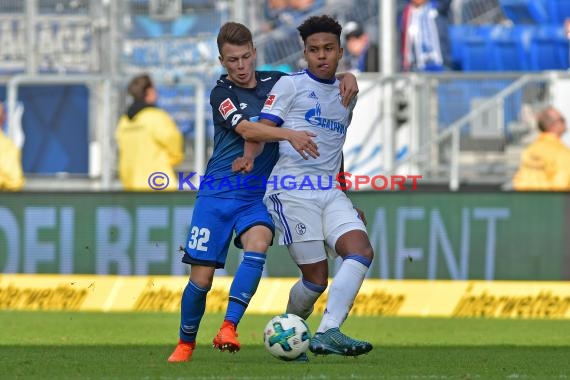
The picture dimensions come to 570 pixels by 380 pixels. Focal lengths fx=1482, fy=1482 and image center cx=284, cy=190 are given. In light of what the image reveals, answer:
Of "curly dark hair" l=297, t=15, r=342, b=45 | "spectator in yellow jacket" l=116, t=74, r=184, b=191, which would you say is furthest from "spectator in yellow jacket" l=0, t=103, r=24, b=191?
"curly dark hair" l=297, t=15, r=342, b=45

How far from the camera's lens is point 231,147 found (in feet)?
31.3

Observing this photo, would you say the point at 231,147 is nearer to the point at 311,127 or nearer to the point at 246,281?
the point at 311,127

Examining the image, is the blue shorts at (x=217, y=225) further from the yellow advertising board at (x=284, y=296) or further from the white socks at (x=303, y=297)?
the yellow advertising board at (x=284, y=296)

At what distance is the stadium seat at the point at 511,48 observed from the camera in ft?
69.2

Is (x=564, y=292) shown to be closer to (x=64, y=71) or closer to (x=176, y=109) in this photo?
(x=176, y=109)

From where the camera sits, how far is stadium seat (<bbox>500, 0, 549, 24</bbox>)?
21359 millimetres

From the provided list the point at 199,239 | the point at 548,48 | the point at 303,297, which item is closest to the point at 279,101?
the point at 199,239

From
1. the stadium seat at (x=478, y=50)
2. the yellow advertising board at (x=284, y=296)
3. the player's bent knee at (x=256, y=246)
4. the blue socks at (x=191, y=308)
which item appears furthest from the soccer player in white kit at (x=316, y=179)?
the stadium seat at (x=478, y=50)

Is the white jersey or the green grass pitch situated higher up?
the white jersey

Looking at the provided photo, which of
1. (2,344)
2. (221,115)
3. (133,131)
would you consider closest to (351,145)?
(133,131)

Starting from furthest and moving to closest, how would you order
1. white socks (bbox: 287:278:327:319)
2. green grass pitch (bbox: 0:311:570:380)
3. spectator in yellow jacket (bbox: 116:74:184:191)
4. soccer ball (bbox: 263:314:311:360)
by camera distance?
1. spectator in yellow jacket (bbox: 116:74:184:191)
2. white socks (bbox: 287:278:327:319)
3. soccer ball (bbox: 263:314:311:360)
4. green grass pitch (bbox: 0:311:570:380)

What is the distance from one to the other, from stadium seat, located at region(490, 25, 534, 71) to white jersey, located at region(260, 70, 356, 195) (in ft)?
38.3

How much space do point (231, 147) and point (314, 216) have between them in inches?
28.2

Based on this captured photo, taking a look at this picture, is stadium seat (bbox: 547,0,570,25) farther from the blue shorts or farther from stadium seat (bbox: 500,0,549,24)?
the blue shorts
